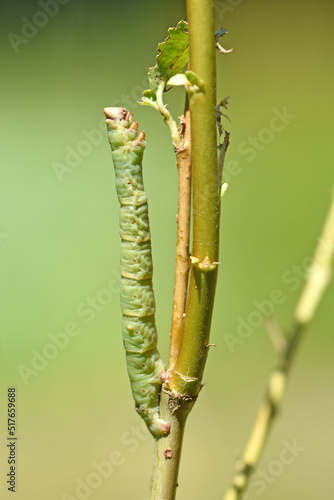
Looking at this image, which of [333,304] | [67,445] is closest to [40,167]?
[67,445]

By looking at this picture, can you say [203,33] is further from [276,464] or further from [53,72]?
[276,464]
